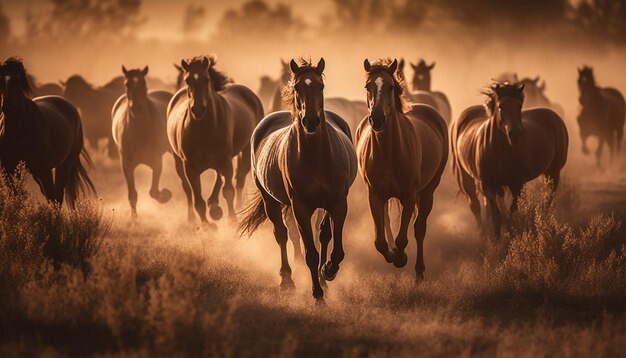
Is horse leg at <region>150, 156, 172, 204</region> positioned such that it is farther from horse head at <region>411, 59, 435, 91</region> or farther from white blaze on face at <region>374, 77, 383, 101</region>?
horse head at <region>411, 59, 435, 91</region>

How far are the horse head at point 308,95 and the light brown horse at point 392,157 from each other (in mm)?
561

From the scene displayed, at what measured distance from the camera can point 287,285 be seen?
26.2 ft

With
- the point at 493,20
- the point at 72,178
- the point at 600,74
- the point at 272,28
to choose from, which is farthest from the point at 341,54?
the point at 72,178

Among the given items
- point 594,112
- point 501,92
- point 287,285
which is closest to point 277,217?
point 287,285

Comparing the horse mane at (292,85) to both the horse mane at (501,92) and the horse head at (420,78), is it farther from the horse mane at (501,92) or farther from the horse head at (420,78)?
the horse head at (420,78)

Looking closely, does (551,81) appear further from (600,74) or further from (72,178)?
(72,178)

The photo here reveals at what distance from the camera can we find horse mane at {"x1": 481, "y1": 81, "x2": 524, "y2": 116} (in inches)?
379

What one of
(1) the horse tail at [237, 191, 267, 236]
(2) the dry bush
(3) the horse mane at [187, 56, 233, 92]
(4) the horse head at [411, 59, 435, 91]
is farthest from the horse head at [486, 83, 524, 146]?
(4) the horse head at [411, 59, 435, 91]

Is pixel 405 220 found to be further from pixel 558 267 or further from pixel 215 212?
pixel 215 212

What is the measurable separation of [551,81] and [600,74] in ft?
14.1

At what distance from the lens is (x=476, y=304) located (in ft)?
22.8

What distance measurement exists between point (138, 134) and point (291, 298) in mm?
6293

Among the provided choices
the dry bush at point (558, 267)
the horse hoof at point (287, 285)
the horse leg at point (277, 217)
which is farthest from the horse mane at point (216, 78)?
the dry bush at point (558, 267)

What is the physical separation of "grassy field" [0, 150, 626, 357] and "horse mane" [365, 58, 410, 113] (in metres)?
1.84
